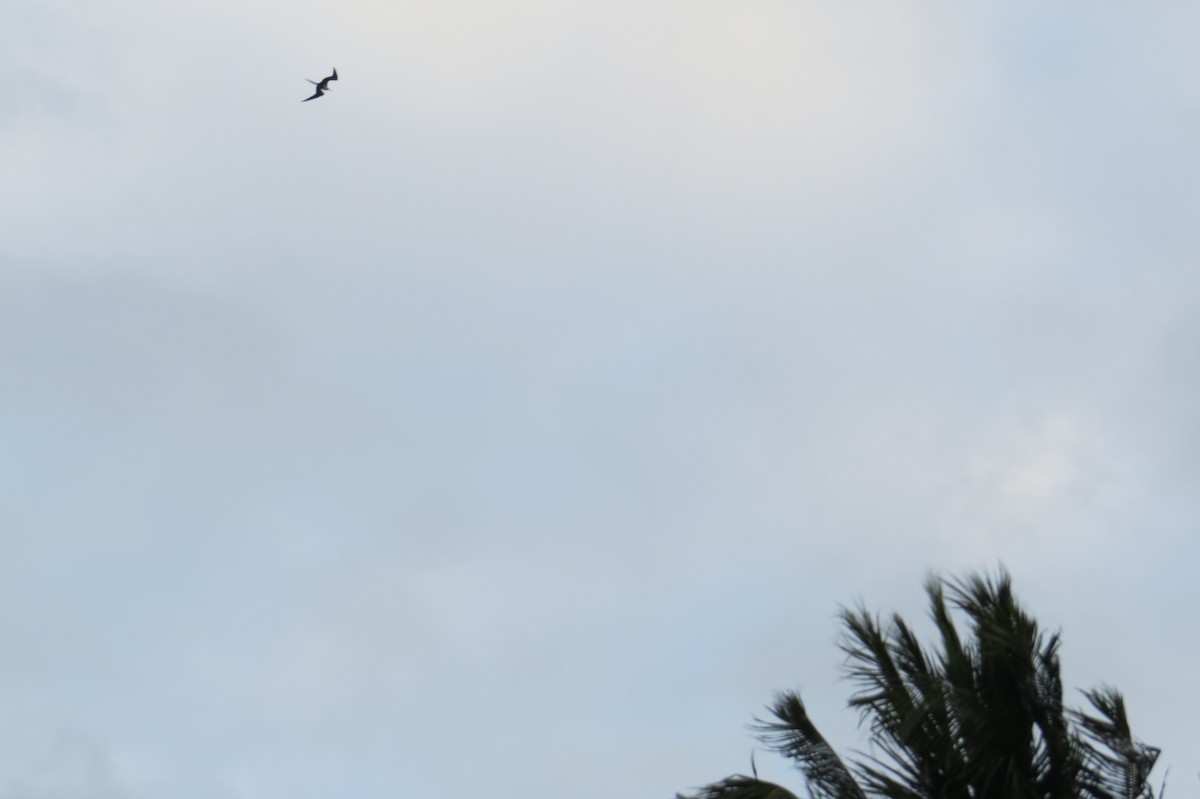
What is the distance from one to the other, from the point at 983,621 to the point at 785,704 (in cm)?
215

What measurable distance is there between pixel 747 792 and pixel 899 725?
67.2 inches

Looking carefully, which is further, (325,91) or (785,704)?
(325,91)

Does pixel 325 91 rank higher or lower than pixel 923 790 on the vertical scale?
higher

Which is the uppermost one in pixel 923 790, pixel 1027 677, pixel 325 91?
pixel 325 91

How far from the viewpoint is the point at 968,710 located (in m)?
14.7

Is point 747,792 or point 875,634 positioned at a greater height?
point 875,634

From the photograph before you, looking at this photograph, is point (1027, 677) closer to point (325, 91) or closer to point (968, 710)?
point (968, 710)

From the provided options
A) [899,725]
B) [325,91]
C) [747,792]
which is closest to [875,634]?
[899,725]

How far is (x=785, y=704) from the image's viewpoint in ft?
50.9

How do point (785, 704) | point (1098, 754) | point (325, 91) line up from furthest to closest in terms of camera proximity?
1. point (325, 91)
2. point (785, 704)
3. point (1098, 754)

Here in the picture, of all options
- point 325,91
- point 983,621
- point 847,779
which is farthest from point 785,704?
point 325,91

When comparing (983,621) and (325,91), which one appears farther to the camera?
(325,91)

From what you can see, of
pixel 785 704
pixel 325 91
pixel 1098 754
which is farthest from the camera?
pixel 325 91

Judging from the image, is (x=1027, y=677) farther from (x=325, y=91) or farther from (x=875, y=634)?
(x=325, y=91)
